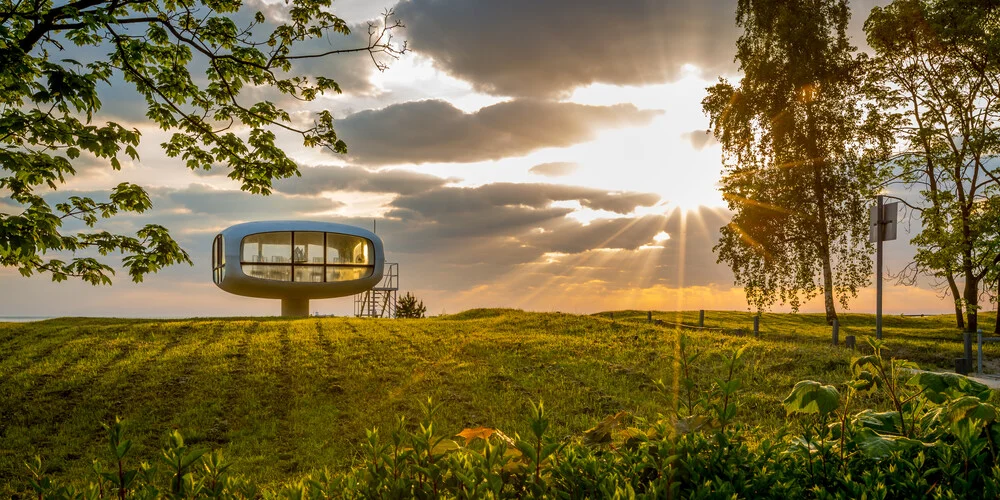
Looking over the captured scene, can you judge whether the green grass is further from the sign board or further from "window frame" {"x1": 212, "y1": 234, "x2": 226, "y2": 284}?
"window frame" {"x1": 212, "y1": 234, "x2": 226, "y2": 284}

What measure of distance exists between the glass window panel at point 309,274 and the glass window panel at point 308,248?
33 centimetres

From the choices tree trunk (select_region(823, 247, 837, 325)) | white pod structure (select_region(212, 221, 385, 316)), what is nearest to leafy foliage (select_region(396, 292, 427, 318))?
white pod structure (select_region(212, 221, 385, 316))

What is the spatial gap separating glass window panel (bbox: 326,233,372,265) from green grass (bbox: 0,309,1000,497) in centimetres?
1254

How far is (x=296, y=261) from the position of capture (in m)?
32.2

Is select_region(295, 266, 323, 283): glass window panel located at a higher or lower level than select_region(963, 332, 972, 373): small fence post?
higher

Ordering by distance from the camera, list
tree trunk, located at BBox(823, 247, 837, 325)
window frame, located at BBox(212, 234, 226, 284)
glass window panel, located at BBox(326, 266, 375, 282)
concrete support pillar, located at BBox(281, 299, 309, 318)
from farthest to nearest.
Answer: concrete support pillar, located at BBox(281, 299, 309, 318), glass window panel, located at BBox(326, 266, 375, 282), window frame, located at BBox(212, 234, 226, 284), tree trunk, located at BBox(823, 247, 837, 325)

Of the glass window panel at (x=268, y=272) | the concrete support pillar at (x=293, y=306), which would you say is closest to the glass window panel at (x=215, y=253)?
the glass window panel at (x=268, y=272)

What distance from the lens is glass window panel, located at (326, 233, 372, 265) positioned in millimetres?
32625

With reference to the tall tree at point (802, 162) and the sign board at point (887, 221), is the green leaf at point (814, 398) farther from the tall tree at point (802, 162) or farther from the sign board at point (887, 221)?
the tall tree at point (802, 162)

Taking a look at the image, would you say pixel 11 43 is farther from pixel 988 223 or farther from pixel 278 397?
pixel 988 223

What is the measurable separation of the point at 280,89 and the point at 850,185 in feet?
74.1

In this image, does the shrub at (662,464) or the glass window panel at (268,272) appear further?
the glass window panel at (268,272)

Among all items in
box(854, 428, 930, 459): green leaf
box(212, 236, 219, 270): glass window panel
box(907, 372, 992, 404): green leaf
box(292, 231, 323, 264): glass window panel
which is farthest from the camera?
box(212, 236, 219, 270): glass window panel

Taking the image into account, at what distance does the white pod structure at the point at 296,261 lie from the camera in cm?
3100
